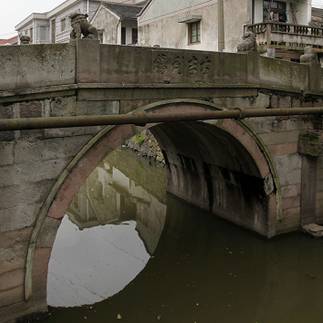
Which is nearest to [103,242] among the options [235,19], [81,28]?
[81,28]

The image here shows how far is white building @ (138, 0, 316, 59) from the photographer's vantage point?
1958 centimetres

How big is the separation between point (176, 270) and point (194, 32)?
17558mm

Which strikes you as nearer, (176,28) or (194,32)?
(194,32)

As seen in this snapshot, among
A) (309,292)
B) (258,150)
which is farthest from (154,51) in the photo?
(309,292)

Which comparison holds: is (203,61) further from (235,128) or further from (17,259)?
(17,259)

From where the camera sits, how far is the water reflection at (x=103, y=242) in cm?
948

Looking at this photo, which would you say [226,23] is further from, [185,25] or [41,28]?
[41,28]

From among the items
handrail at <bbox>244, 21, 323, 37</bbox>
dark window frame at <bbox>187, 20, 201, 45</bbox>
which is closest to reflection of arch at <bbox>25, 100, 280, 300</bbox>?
handrail at <bbox>244, 21, 323, 37</bbox>

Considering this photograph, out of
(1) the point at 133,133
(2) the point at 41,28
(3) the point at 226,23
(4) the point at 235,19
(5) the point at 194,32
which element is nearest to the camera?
(1) the point at 133,133

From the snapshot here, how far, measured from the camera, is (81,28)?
766 centimetres

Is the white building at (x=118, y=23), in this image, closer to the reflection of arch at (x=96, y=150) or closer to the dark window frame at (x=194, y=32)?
the dark window frame at (x=194, y=32)

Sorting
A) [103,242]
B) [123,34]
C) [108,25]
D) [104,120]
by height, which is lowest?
[103,242]

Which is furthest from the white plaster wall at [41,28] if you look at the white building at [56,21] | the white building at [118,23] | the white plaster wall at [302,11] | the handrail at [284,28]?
the handrail at [284,28]

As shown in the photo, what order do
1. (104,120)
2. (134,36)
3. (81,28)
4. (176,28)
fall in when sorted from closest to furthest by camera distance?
(104,120) < (81,28) < (176,28) < (134,36)
